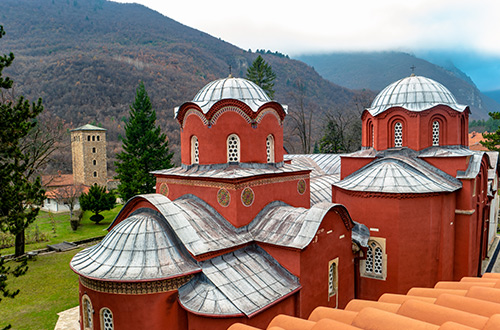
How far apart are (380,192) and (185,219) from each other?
21.6ft

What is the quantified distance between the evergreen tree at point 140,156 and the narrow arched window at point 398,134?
18811 millimetres

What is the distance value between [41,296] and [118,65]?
70.0m

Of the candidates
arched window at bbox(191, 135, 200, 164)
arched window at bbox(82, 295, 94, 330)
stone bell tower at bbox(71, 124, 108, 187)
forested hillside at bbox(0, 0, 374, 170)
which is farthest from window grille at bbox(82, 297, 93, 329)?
stone bell tower at bbox(71, 124, 108, 187)

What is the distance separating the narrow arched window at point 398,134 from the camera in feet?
45.1

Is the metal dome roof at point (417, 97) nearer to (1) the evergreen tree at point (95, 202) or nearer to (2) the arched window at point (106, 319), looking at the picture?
(2) the arched window at point (106, 319)

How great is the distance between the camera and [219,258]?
28.8ft

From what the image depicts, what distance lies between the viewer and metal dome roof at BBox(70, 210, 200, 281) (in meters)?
7.77

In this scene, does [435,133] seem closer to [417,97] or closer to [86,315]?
[417,97]

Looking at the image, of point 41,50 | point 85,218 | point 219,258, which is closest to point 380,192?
point 219,258

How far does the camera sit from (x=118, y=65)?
7412 cm

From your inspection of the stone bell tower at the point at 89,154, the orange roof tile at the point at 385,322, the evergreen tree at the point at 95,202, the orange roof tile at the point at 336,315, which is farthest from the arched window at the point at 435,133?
the stone bell tower at the point at 89,154

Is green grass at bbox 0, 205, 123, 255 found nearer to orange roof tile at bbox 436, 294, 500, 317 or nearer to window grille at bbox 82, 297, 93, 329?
window grille at bbox 82, 297, 93, 329

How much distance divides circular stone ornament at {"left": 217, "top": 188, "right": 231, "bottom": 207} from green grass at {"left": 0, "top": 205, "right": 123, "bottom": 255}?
12.9m

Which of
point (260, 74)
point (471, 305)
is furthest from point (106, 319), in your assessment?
point (260, 74)
